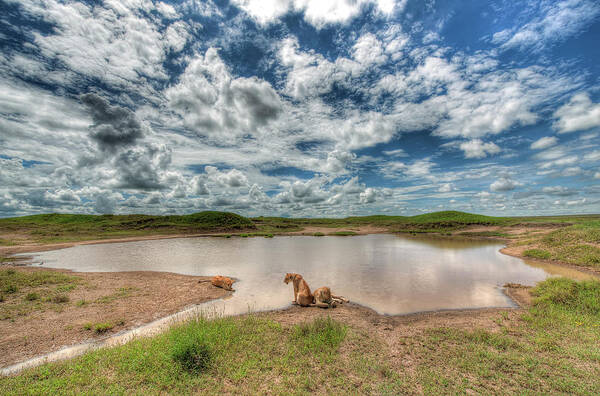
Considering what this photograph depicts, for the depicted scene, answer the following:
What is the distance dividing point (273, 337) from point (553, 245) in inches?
1275

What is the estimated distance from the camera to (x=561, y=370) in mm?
5180

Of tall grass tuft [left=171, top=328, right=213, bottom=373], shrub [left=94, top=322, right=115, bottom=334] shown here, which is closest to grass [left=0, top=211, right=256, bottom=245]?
shrub [left=94, top=322, right=115, bottom=334]

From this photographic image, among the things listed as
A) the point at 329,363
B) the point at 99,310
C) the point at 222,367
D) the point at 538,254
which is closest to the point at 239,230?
the point at 99,310

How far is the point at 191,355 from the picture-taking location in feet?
18.0

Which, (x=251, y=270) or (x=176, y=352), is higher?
(x=176, y=352)

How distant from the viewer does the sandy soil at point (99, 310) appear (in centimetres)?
707

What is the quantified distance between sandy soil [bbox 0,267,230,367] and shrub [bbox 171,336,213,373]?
4259 mm

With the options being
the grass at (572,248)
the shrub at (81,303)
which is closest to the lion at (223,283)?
the shrub at (81,303)

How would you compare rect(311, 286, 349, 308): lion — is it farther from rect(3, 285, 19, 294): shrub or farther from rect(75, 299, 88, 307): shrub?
rect(3, 285, 19, 294): shrub

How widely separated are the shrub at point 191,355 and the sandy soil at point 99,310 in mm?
4259

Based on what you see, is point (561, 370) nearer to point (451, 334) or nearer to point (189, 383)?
point (451, 334)

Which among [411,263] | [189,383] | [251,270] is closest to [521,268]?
[411,263]

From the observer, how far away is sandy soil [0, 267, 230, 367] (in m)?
7.07

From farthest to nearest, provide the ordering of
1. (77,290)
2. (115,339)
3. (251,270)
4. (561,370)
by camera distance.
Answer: (251,270)
(77,290)
(115,339)
(561,370)
